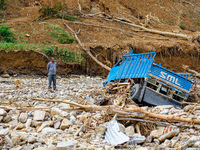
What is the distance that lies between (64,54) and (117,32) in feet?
19.7

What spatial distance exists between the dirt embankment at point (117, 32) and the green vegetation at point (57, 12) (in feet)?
2.29

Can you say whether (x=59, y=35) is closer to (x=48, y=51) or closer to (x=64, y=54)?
(x=64, y=54)

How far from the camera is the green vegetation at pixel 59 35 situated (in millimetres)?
15914

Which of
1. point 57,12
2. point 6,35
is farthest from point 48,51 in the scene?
point 57,12

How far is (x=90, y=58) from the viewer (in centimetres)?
1529

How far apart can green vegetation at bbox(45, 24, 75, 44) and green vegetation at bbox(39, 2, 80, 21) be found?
2.00 metres

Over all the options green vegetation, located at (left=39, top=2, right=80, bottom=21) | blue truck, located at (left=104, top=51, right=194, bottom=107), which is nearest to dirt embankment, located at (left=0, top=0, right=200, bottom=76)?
green vegetation, located at (left=39, top=2, right=80, bottom=21)

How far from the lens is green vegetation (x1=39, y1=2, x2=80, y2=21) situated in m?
18.7

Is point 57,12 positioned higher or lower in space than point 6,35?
higher

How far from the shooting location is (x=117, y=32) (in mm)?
18672

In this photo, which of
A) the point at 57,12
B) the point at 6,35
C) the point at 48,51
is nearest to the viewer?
the point at 48,51

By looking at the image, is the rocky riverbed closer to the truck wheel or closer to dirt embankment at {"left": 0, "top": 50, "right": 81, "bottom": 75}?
the truck wheel

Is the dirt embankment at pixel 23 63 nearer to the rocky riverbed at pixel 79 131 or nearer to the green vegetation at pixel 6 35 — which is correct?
the green vegetation at pixel 6 35

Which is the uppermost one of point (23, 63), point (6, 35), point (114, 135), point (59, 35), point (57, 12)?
point (57, 12)
